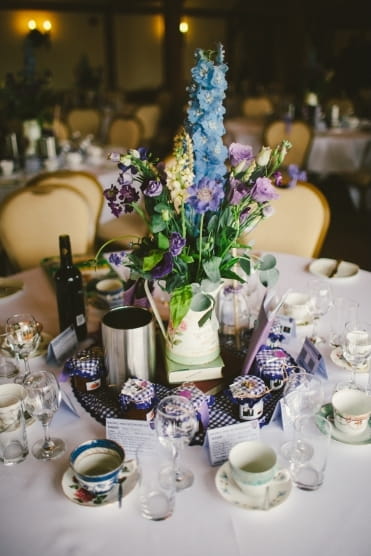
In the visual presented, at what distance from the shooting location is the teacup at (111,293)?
1.73 metres

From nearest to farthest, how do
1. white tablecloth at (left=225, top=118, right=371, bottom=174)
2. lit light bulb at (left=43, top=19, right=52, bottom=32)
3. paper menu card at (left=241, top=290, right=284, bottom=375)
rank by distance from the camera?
paper menu card at (left=241, top=290, right=284, bottom=375) → white tablecloth at (left=225, top=118, right=371, bottom=174) → lit light bulb at (left=43, top=19, right=52, bottom=32)

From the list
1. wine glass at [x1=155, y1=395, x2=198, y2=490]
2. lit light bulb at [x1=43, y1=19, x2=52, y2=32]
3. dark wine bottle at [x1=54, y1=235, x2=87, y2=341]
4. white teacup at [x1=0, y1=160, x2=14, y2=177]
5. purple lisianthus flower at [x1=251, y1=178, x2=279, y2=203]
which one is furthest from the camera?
lit light bulb at [x1=43, y1=19, x2=52, y2=32]

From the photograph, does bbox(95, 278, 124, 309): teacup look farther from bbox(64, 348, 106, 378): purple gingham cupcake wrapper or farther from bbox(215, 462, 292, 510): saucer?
bbox(215, 462, 292, 510): saucer

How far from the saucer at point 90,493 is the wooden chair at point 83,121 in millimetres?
6187

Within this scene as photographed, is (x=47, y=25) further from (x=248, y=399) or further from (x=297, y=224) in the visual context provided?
(x=248, y=399)

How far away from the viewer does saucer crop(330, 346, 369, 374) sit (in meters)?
1.37

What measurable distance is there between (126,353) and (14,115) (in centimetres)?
340

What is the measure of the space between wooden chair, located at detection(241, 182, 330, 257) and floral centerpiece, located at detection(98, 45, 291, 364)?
1140 mm

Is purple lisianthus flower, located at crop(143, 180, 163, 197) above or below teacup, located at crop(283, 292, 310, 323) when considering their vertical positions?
above

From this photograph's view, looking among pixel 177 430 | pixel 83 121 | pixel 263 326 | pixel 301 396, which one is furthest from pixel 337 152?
pixel 177 430

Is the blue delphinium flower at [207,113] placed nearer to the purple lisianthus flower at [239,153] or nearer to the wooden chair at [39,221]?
the purple lisianthus flower at [239,153]

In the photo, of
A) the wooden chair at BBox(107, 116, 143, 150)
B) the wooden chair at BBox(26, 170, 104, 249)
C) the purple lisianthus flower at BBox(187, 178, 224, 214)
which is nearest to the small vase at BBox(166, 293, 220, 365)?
the purple lisianthus flower at BBox(187, 178, 224, 214)

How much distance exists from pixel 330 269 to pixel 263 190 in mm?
933

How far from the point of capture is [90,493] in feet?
3.32
